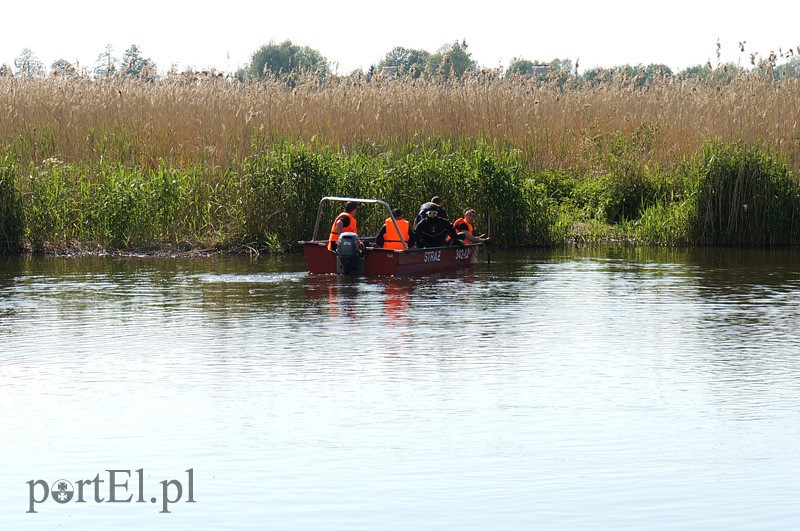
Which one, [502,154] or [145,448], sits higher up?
[502,154]

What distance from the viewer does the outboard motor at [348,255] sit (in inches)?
757

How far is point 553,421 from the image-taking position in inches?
380

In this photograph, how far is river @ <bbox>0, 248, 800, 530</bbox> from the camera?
7.65 meters

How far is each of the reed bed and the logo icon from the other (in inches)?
617

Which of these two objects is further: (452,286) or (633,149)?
(633,149)

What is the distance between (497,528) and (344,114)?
20.0 meters

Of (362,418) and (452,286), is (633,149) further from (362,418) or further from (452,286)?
(362,418)

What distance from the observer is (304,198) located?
23.5 meters

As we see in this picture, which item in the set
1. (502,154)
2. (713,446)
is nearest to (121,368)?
(713,446)

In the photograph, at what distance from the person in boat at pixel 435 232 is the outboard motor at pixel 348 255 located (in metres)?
1.48

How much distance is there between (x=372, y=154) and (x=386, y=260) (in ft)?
20.8

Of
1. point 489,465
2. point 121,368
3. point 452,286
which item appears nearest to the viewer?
point 489,465

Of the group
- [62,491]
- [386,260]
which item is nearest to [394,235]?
[386,260]

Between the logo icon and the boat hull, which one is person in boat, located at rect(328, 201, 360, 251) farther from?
the logo icon
